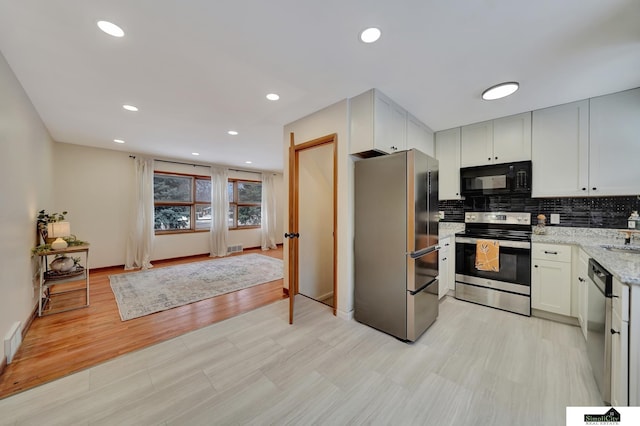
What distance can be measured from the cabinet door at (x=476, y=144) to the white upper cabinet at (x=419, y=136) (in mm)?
432

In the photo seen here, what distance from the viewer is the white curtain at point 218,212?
6.10m

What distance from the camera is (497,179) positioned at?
10.1ft

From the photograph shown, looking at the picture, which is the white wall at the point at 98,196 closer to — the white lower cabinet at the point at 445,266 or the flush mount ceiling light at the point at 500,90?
the white lower cabinet at the point at 445,266

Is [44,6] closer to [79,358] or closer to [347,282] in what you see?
[79,358]

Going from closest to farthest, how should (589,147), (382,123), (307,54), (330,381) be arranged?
1. (330,381)
2. (307,54)
3. (382,123)
4. (589,147)

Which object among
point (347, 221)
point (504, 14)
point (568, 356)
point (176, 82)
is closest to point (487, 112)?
point (504, 14)

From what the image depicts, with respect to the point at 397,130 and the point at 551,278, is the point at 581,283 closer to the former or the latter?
the point at 551,278

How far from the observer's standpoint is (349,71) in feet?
6.79

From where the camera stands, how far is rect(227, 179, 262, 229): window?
6.75 metres

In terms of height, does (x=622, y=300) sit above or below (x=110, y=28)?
below

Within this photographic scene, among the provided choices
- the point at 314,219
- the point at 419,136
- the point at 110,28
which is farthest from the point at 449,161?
the point at 110,28

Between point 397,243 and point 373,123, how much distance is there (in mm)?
1235

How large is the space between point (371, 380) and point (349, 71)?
2.55 m

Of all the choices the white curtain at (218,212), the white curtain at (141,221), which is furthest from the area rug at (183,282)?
the white curtain at (218,212)
